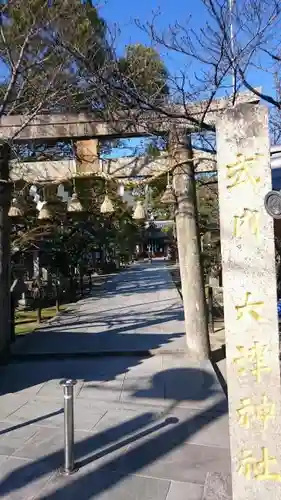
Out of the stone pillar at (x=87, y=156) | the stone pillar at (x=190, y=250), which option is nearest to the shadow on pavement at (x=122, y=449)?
the stone pillar at (x=190, y=250)

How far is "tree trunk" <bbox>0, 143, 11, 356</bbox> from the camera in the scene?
7.13 metres

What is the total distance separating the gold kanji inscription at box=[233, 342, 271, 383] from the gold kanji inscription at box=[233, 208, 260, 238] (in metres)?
0.83

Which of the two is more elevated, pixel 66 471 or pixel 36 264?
pixel 36 264

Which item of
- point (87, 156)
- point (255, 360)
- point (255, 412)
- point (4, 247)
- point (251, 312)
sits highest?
point (87, 156)

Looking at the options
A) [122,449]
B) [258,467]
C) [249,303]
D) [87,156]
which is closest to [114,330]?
[87,156]

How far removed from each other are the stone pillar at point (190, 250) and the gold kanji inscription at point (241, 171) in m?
3.99

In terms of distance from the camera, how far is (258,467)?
9.66 ft

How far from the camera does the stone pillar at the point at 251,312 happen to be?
116 inches

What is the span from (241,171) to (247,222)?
39 cm

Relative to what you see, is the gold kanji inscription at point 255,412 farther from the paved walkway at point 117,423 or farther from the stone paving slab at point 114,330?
the stone paving slab at point 114,330

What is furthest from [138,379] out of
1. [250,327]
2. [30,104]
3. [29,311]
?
[29,311]

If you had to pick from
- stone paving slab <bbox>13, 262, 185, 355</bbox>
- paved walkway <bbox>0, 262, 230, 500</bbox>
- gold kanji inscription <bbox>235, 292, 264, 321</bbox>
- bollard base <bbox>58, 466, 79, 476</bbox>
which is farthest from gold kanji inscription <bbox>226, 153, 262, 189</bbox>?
stone paving slab <bbox>13, 262, 185, 355</bbox>

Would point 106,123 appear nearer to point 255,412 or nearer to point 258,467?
point 255,412

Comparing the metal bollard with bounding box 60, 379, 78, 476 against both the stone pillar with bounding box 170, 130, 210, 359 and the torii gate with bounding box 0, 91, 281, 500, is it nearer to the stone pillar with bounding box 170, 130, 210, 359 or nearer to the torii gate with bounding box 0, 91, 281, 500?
the torii gate with bounding box 0, 91, 281, 500
